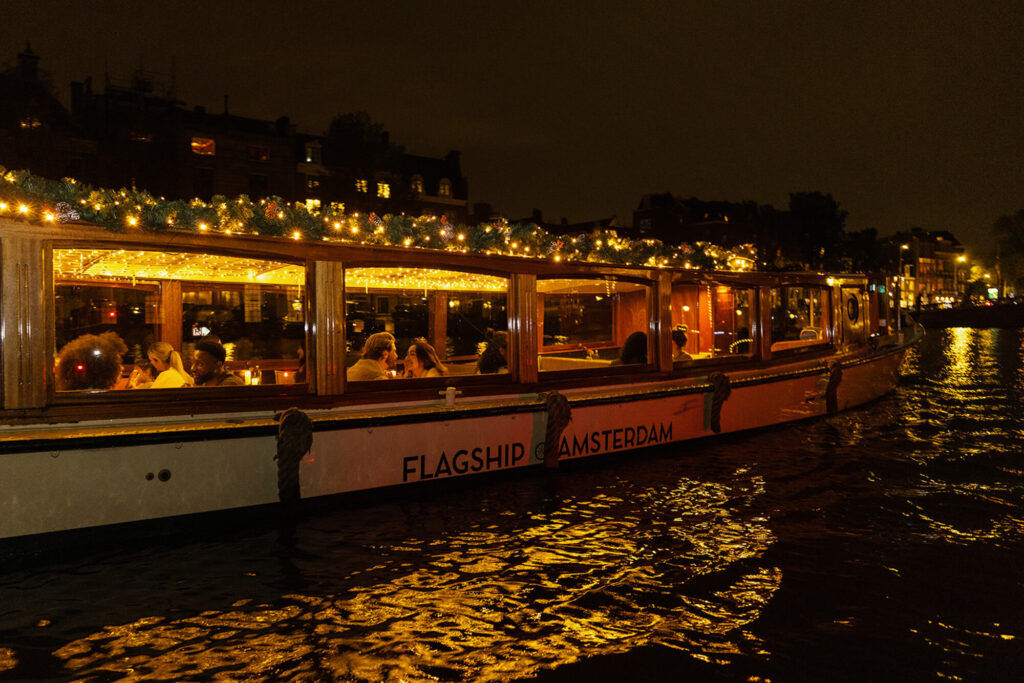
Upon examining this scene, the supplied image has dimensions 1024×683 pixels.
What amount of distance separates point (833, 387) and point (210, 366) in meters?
9.47

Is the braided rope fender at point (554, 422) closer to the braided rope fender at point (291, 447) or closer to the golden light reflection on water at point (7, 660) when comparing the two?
the braided rope fender at point (291, 447)

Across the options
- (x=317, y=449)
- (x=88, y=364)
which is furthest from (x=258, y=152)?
(x=317, y=449)

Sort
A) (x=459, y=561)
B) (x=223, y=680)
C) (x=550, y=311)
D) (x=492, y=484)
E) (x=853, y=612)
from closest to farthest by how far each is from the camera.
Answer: (x=223, y=680)
(x=853, y=612)
(x=459, y=561)
(x=492, y=484)
(x=550, y=311)

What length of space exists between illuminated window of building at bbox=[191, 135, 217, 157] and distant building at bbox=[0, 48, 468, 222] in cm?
5

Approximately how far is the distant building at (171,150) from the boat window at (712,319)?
17386 mm

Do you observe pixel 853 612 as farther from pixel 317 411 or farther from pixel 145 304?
pixel 145 304

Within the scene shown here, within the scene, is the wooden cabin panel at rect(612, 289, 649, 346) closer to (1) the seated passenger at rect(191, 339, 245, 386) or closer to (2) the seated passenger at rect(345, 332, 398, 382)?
(2) the seated passenger at rect(345, 332, 398, 382)

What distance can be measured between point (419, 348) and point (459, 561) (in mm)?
3241

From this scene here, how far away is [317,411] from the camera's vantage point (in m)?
6.57

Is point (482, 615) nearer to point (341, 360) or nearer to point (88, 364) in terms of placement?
point (341, 360)

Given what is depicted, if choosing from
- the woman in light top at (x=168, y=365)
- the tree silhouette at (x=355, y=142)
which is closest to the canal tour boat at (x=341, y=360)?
the woman in light top at (x=168, y=365)

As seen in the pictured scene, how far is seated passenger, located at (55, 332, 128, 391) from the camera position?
18.4 ft

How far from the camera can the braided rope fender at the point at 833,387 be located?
11.7 m

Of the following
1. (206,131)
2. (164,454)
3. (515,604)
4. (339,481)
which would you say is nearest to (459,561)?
(515,604)
